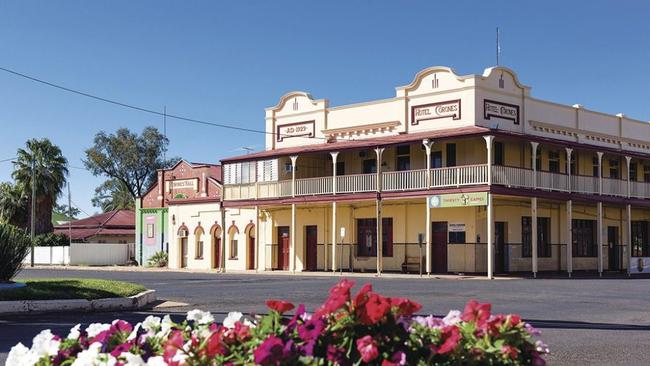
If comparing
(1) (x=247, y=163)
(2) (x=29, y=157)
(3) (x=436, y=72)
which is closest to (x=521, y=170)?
(3) (x=436, y=72)

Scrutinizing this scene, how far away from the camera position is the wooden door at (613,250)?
1620 inches

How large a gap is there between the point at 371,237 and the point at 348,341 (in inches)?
1417

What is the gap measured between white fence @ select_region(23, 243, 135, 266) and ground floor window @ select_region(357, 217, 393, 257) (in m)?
25.4

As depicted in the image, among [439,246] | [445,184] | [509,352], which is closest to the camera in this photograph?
[509,352]

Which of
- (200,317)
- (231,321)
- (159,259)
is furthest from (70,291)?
(159,259)

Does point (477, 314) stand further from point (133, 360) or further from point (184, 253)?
point (184, 253)

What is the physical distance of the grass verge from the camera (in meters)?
15.4

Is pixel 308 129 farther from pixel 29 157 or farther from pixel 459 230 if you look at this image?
pixel 29 157

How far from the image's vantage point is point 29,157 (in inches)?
2370

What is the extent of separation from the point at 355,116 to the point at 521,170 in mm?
9426

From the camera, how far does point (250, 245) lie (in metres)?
44.8

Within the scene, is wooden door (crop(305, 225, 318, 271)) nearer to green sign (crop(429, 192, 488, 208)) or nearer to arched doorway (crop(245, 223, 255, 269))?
arched doorway (crop(245, 223, 255, 269))

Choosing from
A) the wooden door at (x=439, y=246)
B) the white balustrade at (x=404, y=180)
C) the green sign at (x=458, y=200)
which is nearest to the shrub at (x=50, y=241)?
the white balustrade at (x=404, y=180)

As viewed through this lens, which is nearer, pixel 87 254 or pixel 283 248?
pixel 283 248
